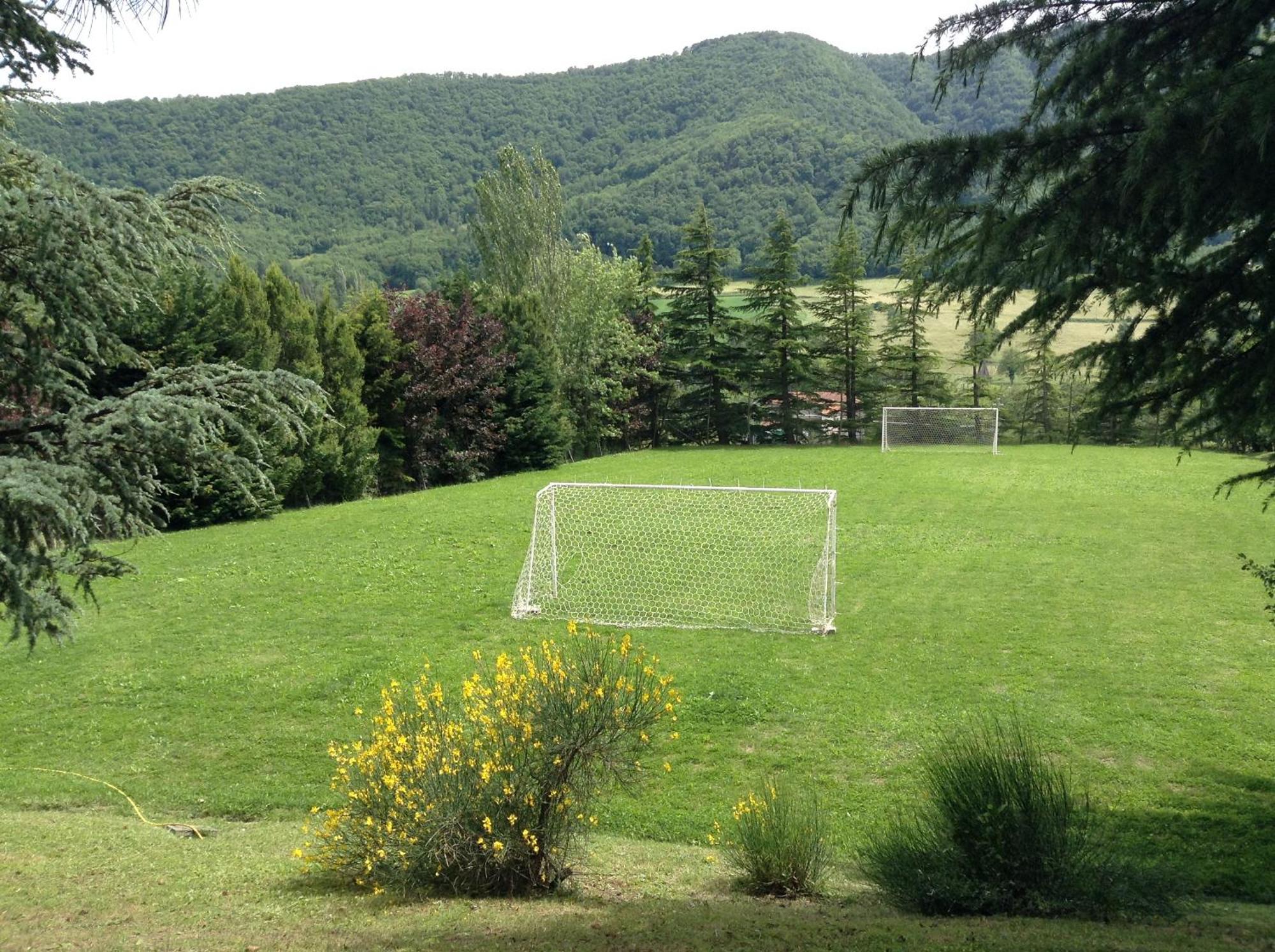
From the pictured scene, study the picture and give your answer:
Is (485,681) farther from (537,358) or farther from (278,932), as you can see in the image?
(537,358)

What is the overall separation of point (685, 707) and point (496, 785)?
380 centimetres

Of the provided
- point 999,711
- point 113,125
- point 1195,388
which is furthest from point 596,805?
point 113,125

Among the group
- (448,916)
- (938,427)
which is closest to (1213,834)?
(448,916)

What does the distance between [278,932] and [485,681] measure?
4618 mm

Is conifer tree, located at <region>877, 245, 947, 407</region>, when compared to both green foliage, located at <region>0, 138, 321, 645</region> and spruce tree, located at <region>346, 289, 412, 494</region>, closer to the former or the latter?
spruce tree, located at <region>346, 289, 412, 494</region>

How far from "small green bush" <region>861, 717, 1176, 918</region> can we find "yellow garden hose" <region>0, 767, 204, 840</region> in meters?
4.64

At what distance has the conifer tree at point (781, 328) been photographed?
109ft

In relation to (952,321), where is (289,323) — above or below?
above

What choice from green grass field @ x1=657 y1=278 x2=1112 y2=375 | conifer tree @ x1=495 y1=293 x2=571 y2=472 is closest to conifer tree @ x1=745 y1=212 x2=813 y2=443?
green grass field @ x1=657 y1=278 x2=1112 y2=375

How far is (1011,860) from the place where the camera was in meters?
4.95

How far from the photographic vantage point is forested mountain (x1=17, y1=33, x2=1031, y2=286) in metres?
68.3

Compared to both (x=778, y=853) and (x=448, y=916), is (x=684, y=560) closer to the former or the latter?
(x=778, y=853)

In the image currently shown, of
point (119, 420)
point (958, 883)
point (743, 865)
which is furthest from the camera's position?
point (743, 865)

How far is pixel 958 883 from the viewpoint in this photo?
4.96 meters
